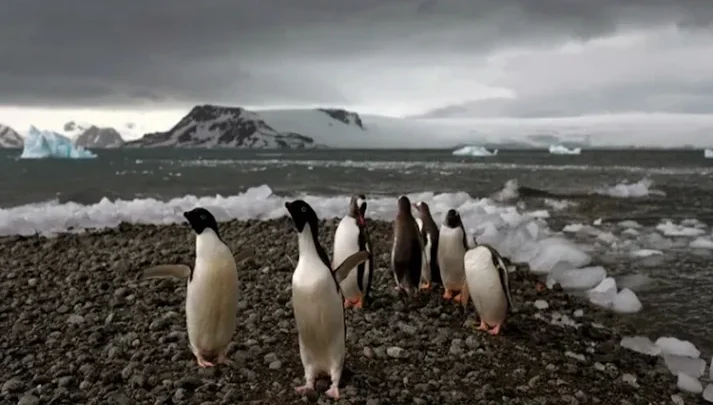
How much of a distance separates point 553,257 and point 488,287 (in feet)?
13.4

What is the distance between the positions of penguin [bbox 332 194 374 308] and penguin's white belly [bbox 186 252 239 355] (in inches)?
72.0

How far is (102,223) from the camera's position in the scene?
533 inches

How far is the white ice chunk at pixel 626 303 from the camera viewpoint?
320 inches

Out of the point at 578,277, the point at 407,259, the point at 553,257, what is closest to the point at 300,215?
the point at 407,259

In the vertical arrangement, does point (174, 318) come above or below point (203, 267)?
below

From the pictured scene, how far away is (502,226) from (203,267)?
28.9ft

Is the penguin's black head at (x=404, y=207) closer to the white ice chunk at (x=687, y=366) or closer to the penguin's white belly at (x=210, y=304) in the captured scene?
the white ice chunk at (x=687, y=366)

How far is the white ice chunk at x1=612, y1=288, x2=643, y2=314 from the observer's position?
8117mm

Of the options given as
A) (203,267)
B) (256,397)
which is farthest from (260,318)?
(256,397)

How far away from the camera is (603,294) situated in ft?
27.7

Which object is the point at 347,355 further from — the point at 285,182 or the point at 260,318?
the point at 285,182

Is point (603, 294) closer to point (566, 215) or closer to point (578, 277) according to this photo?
point (578, 277)

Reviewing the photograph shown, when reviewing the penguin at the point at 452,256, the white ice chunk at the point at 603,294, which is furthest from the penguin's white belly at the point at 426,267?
the white ice chunk at the point at 603,294

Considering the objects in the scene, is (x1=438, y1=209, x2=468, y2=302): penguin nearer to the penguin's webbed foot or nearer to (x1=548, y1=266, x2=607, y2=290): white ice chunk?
(x1=548, y1=266, x2=607, y2=290): white ice chunk
